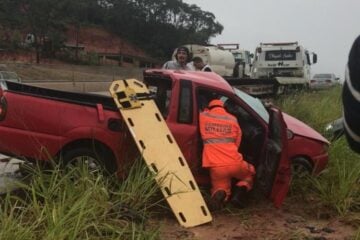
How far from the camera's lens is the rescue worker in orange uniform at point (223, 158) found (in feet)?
20.4

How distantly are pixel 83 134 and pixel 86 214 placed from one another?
1.96 m

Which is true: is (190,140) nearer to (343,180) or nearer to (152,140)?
(152,140)

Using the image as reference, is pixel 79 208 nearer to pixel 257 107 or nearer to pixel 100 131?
pixel 100 131

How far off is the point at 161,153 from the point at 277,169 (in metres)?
1.21

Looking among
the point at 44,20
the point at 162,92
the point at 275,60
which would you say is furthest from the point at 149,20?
the point at 162,92

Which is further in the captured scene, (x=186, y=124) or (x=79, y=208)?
(x=186, y=124)

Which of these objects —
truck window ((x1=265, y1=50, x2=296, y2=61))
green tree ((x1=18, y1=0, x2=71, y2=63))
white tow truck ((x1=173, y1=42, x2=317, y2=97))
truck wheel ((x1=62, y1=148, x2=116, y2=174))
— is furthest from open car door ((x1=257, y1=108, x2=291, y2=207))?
green tree ((x1=18, y1=0, x2=71, y2=63))

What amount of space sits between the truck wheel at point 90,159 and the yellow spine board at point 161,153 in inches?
19.1

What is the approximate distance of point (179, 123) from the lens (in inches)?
259

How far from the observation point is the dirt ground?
544 cm

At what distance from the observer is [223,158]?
624cm

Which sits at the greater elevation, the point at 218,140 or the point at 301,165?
the point at 218,140

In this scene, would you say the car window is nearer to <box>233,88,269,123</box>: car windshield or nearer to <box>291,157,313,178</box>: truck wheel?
<box>233,88,269,123</box>: car windshield

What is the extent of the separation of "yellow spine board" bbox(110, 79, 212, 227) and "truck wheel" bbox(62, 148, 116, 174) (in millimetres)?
484
